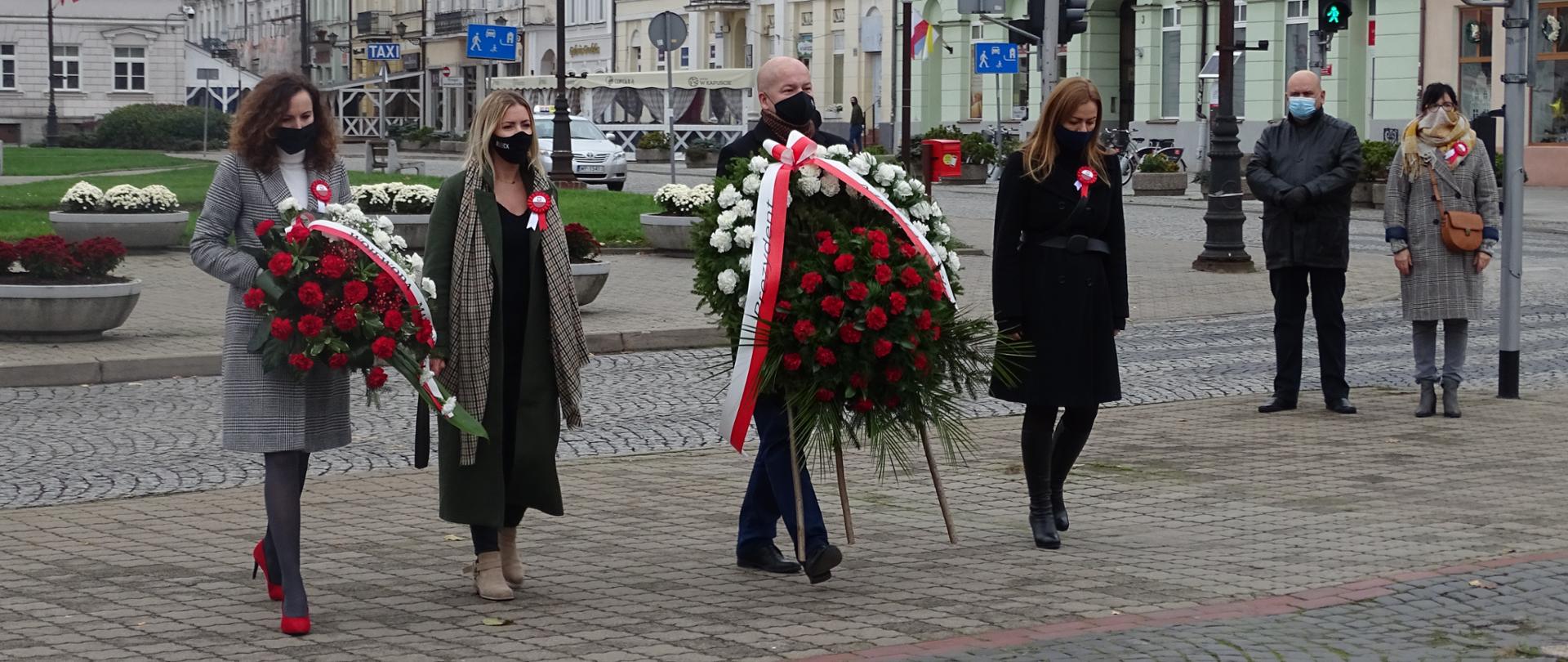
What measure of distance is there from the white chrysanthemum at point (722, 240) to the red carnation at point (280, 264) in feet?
4.79

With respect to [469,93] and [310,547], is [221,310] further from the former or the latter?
[469,93]

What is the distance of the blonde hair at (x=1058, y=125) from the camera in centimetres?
729

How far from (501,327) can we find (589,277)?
29.7 ft

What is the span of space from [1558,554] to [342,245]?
13.8 feet

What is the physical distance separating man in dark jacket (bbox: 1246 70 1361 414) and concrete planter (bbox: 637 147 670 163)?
42170mm

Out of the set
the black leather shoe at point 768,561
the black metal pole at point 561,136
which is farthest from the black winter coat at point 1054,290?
the black metal pole at point 561,136

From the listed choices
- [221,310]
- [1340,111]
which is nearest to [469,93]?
[1340,111]

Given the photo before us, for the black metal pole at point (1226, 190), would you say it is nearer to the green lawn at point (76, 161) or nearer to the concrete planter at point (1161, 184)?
the concrete planter at point (1161, 184)

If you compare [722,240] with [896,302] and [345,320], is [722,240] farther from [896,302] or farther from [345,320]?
[345,320]

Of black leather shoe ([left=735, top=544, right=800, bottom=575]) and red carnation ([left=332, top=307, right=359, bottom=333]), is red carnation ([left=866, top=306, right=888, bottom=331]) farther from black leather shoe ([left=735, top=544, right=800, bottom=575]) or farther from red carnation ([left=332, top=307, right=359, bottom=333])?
red carnation ([left=332, top=307, right=359, bottom=333])

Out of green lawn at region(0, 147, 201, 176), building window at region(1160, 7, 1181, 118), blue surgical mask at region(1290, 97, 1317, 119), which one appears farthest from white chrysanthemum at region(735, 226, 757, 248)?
building window at region(1160, 7, 1181, 118)

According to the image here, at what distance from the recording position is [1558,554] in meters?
7.06

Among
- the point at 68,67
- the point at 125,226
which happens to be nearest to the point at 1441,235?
the point at 125,226

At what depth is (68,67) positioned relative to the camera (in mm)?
79625
